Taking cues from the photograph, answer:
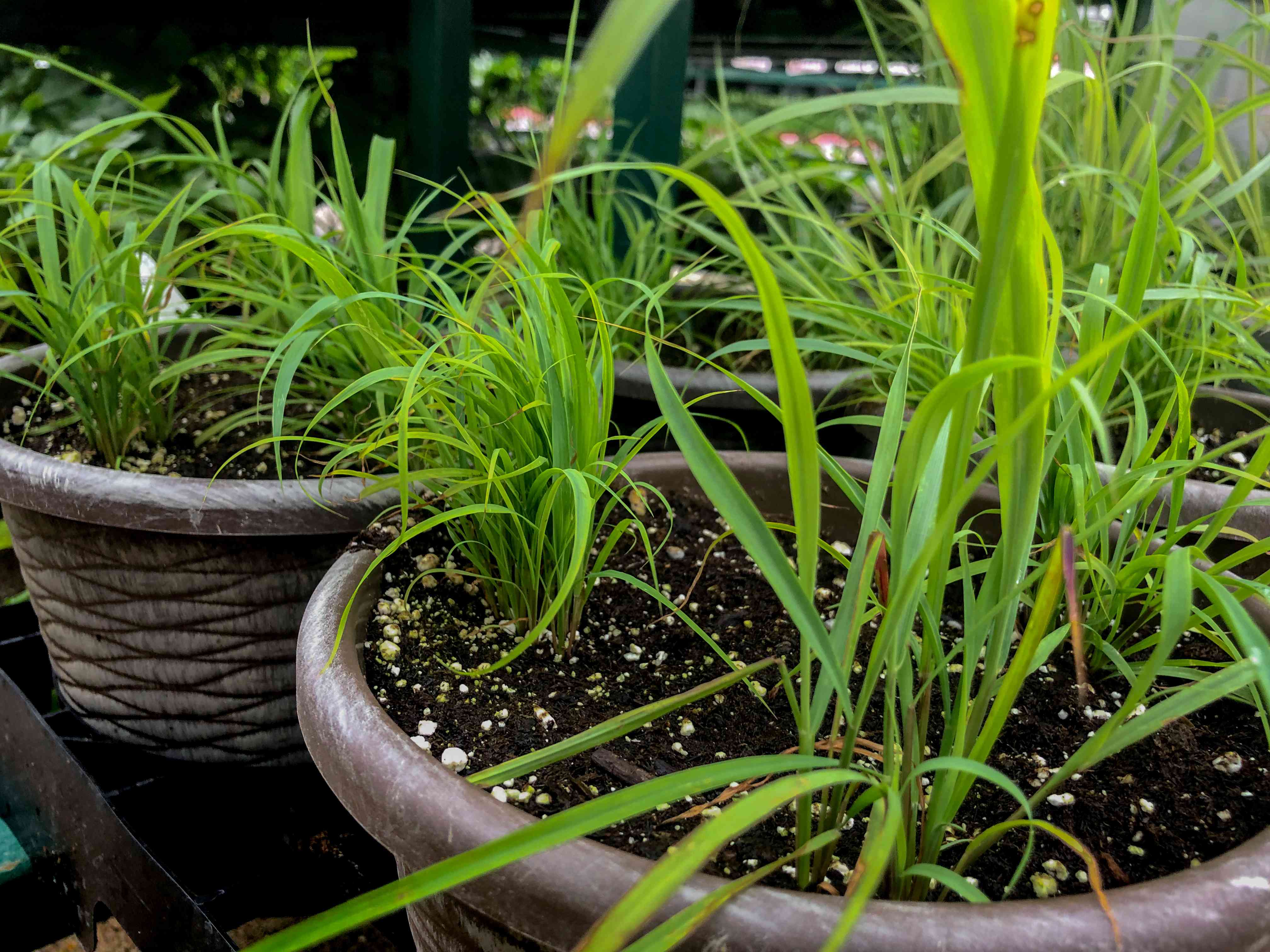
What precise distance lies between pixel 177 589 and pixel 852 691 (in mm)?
480

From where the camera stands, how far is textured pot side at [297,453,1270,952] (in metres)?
0.32

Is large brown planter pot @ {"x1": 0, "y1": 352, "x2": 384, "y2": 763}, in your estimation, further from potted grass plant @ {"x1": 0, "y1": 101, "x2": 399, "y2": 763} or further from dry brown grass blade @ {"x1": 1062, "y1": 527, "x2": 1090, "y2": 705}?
dry brown grass blade @ {"x1": 1062, "y1": 527, "x2": 1090, "y2": 705}

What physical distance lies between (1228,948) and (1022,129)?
0.29m

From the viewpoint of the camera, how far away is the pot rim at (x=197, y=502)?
Answer: 629mm

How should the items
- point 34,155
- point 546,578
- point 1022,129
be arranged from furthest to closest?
point 34,155, point 546,578, point 1022,129

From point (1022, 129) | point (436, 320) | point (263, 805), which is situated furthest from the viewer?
point (436, 320)

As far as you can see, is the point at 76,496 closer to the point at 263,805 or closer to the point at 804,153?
the point at 263,805

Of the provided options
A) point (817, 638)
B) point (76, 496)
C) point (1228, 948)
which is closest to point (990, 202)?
point (817, 638)

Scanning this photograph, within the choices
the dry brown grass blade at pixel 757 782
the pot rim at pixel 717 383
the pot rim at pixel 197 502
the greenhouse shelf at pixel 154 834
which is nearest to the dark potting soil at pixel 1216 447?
the pot rim at pixel 717 383

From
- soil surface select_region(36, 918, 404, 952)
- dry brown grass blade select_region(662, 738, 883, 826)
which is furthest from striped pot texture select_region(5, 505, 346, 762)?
dry brown grass blade select_region(662, 738, 883, 826)

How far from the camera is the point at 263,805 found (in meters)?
0.76

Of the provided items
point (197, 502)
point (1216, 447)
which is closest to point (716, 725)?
point (197, 502)

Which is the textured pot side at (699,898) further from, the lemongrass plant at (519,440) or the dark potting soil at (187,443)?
the dark potting soil at (187,443)

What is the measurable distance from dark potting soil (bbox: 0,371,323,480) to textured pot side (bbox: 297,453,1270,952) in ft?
1.28
